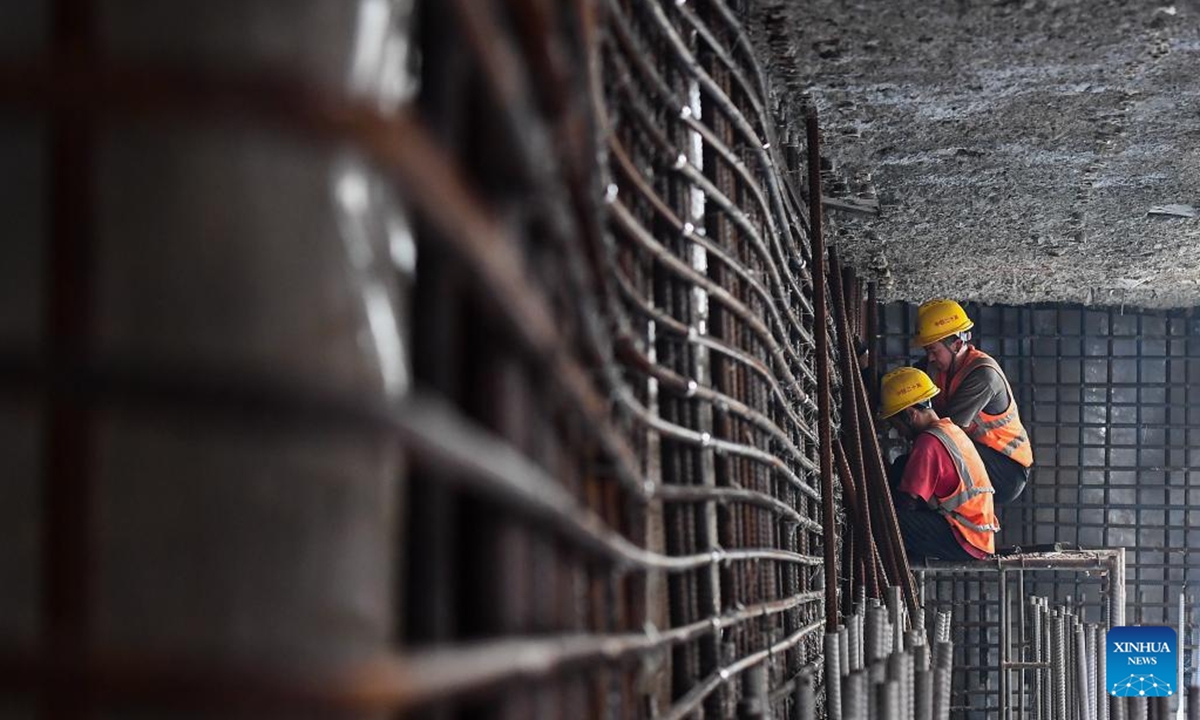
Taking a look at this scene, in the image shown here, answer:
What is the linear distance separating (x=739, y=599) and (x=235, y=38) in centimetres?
185

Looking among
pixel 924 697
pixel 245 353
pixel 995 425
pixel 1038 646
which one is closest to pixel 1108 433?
pixel 995 425

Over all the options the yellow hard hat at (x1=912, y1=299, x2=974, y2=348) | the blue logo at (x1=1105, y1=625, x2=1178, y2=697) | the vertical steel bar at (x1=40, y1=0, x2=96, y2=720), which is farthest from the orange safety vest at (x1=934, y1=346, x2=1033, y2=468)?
the vertical steel bar at (x1=40, y1=0, x2=96, y2=720)

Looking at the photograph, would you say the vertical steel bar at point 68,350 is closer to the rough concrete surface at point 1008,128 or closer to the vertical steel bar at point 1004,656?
the rough concrete surface at point 1008,128

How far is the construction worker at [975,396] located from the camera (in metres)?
6.59

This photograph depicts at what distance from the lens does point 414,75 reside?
810 mm

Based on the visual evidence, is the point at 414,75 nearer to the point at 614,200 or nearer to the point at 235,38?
the point at 235,38

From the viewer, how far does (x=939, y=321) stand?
6.62m

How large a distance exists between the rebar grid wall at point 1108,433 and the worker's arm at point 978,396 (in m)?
0.40

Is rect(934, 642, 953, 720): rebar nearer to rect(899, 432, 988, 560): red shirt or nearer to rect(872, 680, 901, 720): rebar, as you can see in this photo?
rect(872, 680, 901, 720): rebar

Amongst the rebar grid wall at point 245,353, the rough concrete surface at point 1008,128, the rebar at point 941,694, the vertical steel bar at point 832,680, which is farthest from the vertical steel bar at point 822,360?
the rebar grid wall at point 245,353

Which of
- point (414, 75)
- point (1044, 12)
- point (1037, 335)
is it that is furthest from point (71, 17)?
point (1037, 335)

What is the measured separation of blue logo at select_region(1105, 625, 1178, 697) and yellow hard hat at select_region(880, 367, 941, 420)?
118cm

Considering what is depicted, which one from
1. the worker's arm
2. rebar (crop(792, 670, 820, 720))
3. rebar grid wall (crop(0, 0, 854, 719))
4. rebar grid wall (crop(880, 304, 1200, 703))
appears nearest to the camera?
rebar grid wall (crop(0, 0, 854, 719))

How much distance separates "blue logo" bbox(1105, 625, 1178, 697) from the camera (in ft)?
18.9
